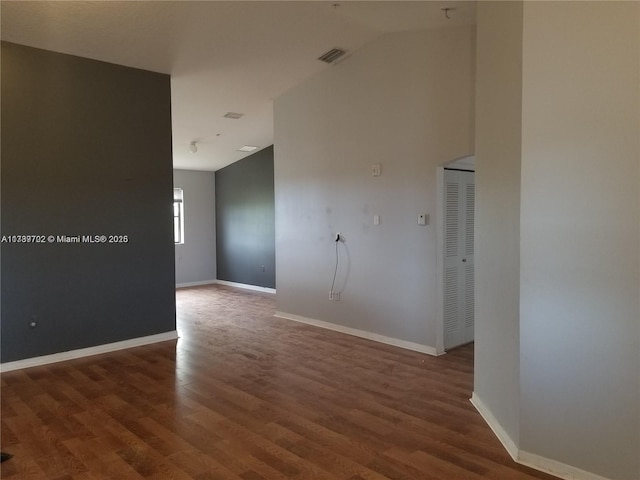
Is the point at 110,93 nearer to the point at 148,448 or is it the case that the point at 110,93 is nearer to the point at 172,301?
the point at 172,301

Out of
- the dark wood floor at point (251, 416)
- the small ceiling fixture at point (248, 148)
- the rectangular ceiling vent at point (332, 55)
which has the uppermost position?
the rectangular ceiling vent at point (332, 55)

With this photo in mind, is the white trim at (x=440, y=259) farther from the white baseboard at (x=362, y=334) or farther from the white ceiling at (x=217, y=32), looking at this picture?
the white ceiling at (x=217, y=32)

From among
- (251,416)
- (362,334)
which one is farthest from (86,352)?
(362,334)

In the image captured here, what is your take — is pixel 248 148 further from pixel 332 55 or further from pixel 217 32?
pixel 217 32

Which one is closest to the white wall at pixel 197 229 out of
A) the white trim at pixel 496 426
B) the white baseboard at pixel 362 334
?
the white baseboard at pixel 362 334

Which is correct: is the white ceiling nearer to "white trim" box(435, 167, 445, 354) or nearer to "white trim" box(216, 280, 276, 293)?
"white trim" box(435, 167, 445, 354)

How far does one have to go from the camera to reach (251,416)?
3.23 meters

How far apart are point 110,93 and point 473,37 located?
382cm

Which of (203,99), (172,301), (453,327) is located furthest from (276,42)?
(453,327)

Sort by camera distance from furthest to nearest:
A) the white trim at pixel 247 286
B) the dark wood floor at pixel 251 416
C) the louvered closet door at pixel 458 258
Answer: the white trim at pixel 247 286, the louvered closet door at pixel 458 258, the dark wood floor at pixel 251 416

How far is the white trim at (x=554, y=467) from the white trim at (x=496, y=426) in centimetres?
6

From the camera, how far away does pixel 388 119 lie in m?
5.08

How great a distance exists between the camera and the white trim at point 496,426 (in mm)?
2658

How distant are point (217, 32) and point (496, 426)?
4143 mm
